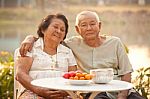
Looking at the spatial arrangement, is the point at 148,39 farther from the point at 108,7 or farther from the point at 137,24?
the point at 108,7

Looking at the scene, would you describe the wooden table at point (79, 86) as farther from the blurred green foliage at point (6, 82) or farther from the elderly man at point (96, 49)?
the blurred green foliage at point (6, 82)

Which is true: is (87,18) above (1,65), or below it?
above

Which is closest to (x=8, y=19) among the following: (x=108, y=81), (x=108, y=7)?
(x=108, y=7)

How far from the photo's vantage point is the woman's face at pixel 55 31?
2551mm

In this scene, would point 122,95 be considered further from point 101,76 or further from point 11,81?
point 11,81

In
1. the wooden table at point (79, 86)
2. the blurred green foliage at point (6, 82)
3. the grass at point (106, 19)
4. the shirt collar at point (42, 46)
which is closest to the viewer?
the wooden table at point (79, 86)

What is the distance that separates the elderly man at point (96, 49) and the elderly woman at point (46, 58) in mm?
113

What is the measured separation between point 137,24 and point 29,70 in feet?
9.80

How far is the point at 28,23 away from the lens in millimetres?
4891

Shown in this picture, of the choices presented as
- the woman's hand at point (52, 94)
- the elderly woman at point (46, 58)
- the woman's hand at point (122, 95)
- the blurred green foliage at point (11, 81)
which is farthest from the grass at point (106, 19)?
the woman's hand at point (52, 94)

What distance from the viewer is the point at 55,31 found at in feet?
8.36

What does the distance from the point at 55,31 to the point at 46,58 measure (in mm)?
187

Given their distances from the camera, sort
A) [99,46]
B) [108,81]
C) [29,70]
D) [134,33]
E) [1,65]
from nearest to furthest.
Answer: [108,81], [29,70], [99,46], [1,65], [134,33]

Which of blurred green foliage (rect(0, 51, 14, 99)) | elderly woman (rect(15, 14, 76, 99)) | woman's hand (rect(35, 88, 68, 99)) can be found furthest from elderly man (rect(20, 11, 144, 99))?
blurred green foliage (rect(0, 51, 14, 99))
